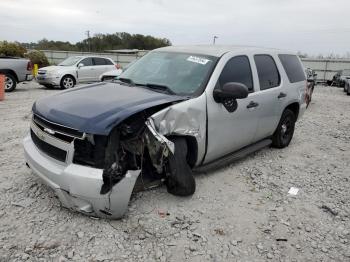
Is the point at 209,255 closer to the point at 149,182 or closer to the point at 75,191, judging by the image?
the point at 149,182

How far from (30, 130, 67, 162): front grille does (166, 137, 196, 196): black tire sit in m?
1.08

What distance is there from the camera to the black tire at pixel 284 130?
243 inches

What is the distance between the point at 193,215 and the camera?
3.80 metres

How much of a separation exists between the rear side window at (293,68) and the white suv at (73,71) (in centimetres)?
1092

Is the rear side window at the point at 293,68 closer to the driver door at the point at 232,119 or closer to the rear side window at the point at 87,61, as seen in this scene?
the driver door at the point at 232,119

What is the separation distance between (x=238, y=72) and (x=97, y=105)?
2.15 metres

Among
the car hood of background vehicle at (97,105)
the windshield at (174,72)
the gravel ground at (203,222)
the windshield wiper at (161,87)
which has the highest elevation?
the windshield at (174,72)

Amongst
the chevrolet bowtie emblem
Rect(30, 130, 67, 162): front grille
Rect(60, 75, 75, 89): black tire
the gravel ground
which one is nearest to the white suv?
Rect(60, 75, 75, 89): black tire

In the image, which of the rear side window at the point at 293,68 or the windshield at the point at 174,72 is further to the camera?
the rear side window at the point at 293,68

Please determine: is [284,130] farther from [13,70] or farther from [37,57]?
[37,57]

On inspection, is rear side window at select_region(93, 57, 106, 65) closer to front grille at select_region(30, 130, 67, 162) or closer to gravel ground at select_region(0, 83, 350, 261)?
gravel ground at select_region(0, 83, 350, 261)

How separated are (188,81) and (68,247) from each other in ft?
7.71

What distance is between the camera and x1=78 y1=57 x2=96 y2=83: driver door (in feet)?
51.2

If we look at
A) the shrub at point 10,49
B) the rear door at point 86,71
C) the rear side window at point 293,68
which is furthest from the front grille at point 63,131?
the shrub at point 10,49
